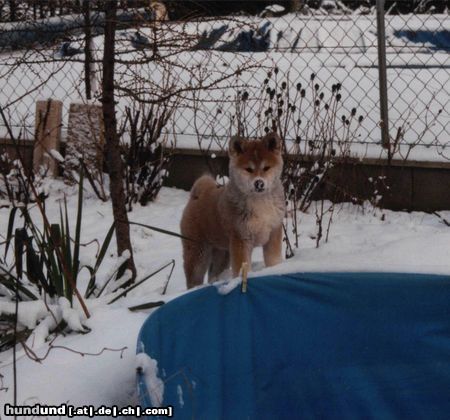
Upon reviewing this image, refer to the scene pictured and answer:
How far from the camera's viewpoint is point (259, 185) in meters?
4.47

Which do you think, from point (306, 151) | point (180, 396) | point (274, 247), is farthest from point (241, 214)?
point (306, 151)

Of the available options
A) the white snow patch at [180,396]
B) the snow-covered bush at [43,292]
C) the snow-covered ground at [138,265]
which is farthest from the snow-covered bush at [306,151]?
the white snow patch at [180,396]

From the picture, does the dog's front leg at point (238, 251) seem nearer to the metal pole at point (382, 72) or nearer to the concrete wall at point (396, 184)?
the concrete wall at point (396, 184)

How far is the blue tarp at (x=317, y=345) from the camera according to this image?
3.04 metres

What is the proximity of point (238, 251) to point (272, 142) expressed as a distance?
627mm

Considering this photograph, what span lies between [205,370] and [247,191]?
1634 millimetres

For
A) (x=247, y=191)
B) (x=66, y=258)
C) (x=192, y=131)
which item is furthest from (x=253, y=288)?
(x=192, y=131)

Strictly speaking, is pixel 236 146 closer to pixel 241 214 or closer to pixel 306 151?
pixel 241 214

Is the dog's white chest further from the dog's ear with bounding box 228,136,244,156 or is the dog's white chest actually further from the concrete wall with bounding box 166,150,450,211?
the concrete wall with bounding box 166,150,450,211

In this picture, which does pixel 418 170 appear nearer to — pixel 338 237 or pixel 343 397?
pixel 338 237

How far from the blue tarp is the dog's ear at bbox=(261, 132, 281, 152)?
163 cm

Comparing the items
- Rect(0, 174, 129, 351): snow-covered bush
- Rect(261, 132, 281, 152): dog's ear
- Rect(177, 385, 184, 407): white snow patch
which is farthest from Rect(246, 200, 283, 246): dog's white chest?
Rect(177, 385, 184, 407): white snow patch

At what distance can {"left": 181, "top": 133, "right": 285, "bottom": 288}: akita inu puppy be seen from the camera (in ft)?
14.7

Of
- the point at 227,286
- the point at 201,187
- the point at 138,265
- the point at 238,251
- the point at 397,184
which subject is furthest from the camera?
the point at 397,184
